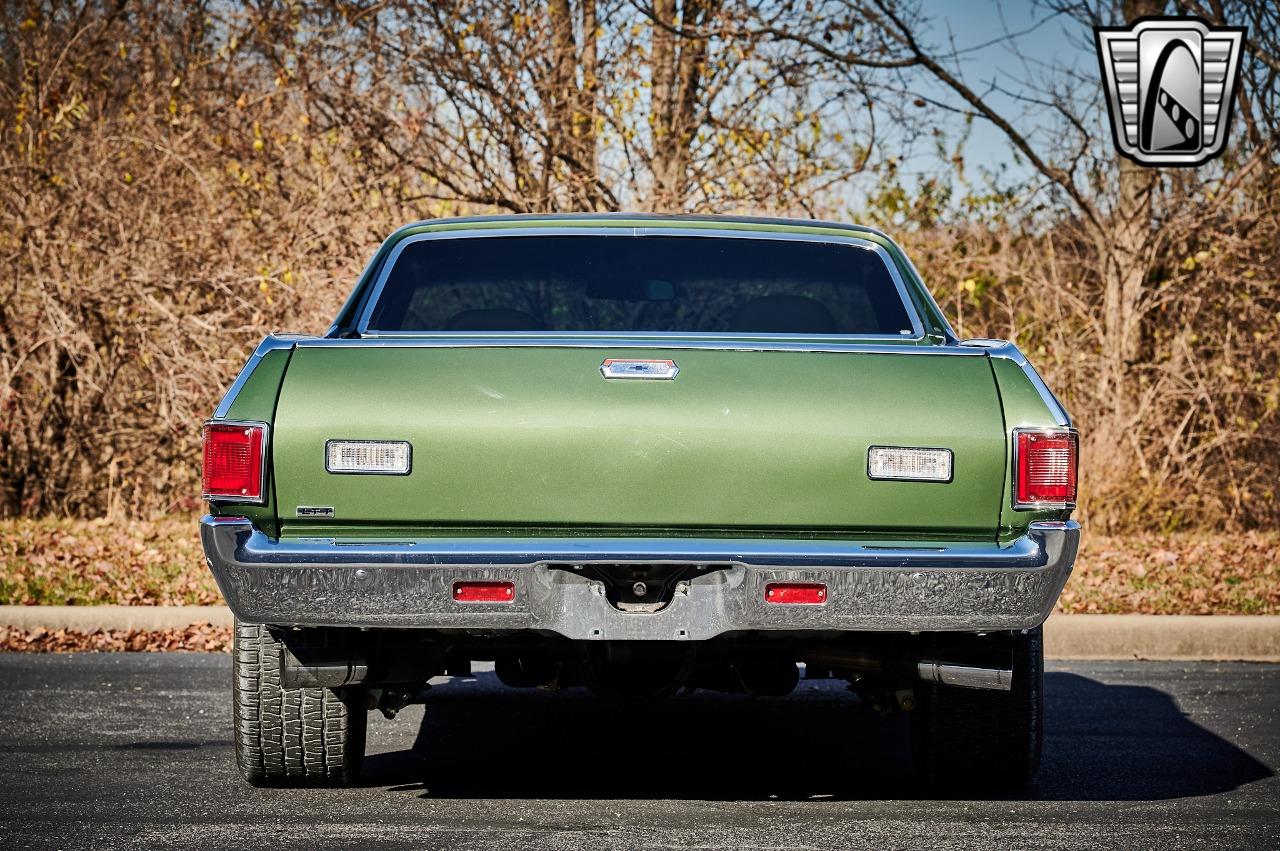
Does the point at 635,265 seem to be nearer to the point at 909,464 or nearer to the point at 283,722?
the point at 909,464

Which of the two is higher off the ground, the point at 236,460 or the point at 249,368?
the point at 249,368

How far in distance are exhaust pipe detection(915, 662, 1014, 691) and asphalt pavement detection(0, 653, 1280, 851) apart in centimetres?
45

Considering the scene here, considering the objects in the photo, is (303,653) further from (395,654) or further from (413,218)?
(413,218)

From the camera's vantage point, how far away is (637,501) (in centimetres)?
460

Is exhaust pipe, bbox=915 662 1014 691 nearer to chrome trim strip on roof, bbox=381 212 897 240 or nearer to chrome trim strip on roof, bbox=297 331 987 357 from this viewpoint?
chrome trim strip on roof, bbox=297 331 987 357

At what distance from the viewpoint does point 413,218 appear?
47.3ft

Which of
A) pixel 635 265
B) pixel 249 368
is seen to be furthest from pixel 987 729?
pixel 249 368

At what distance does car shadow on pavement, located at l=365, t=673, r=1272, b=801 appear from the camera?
18.4 feet

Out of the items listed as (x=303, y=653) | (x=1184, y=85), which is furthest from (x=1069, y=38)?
(x=303, y=653)

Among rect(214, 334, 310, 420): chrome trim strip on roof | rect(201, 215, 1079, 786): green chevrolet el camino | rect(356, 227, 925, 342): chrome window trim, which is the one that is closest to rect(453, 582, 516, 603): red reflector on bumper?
rect(201, 215, 1079, 786): green chevrolet el camino

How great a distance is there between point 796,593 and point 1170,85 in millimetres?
11943

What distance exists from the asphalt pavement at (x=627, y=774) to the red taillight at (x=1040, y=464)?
3.24 feet

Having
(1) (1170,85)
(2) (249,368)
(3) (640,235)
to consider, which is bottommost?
(2) (249,368)

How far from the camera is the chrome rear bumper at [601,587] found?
4.48 meters
